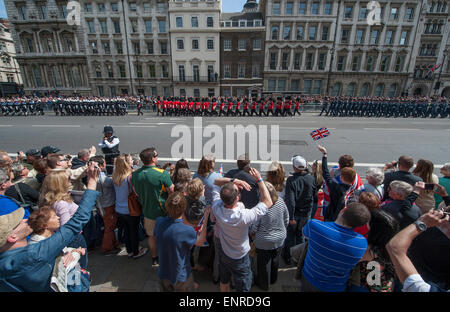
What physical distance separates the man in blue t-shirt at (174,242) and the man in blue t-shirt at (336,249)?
1.13m

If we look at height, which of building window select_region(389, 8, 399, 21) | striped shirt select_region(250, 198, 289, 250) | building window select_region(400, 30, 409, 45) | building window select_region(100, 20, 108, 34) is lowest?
Answer: striped shirt select_region(250, 198, 289, 250)

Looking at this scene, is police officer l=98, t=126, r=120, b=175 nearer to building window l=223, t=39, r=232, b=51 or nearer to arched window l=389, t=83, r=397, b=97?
building window l=223, t=39, r=232, b=51

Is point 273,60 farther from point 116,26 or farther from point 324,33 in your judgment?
point 116,26

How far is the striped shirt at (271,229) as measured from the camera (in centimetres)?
244

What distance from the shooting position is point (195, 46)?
101 feet

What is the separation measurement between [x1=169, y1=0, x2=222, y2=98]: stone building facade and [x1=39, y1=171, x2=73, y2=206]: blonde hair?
31.2 metres

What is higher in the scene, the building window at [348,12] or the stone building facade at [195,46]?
the building window at [348,12]

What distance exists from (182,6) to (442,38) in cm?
3692

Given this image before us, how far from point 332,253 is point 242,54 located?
3318 centimetres

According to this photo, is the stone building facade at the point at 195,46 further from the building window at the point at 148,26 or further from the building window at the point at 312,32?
the building window at the point at 312,32

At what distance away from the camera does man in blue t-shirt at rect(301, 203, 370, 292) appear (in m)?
1.67

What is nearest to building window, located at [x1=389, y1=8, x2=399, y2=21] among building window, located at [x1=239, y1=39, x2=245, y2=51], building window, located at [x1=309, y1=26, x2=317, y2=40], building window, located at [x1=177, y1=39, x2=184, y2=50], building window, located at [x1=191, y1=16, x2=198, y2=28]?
building window, located at [x1=309, y1=26, x2=317, y2=40]

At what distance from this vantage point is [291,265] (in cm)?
309

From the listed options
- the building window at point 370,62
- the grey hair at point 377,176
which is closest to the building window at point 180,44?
the building window at point 370,62
